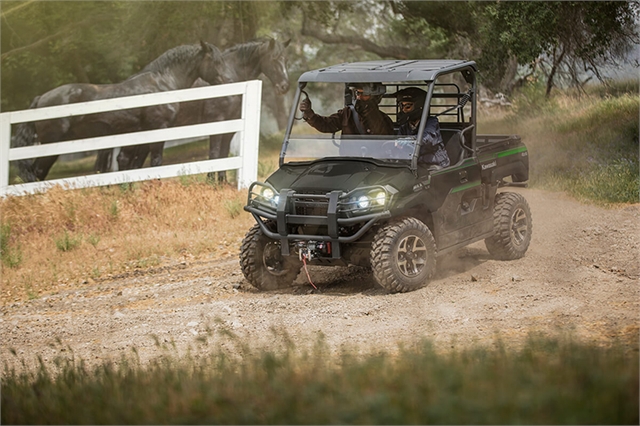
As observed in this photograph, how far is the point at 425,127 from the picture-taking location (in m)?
9.31

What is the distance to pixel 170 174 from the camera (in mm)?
15211

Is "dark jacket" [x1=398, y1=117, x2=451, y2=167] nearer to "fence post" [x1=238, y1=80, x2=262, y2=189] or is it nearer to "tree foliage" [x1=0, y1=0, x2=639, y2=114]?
"fence post" [x1=238, y1=80, x2=262, y2=189]

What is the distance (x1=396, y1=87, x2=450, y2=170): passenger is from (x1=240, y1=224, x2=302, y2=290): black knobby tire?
1715 millimetres

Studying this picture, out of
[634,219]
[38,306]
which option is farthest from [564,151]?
[38,306]

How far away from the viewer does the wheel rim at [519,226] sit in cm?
1049

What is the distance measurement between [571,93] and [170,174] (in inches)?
359

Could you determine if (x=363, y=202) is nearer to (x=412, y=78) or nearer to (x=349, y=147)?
(x=349, y=147)

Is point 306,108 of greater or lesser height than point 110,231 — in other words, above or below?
above

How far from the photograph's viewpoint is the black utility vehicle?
868cm

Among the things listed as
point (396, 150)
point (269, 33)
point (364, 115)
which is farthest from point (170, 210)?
point (269, 33)

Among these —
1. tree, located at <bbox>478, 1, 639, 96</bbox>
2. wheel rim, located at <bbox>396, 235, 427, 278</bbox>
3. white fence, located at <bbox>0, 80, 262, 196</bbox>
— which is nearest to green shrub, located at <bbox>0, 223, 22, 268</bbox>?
white fence, located at <bbox>0, 80, 262, 196</bbox>

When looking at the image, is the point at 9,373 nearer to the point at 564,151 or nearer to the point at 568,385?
the point at 568,385

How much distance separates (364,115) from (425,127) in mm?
740

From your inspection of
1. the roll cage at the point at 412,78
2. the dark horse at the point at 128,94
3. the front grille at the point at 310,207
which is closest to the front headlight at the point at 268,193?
the front grille at the point at 310,207
